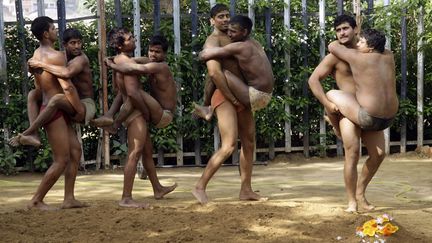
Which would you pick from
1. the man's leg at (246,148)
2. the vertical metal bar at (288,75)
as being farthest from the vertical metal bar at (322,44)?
the man's leg at (246,148)

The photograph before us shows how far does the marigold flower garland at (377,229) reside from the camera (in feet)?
14.1

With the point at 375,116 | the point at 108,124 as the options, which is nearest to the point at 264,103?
the point at 375,116

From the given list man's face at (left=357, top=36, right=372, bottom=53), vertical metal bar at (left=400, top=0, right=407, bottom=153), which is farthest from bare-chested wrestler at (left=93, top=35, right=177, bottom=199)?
vertical metal bar at (left=400, top=0, right=407, bottom=153)

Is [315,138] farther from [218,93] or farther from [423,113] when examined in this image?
[218,93]

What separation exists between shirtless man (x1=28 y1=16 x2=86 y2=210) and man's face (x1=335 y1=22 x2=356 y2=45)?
92.4 inches

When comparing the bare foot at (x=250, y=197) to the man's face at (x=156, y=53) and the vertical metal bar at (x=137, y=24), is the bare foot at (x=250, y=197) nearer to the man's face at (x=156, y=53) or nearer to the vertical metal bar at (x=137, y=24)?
the man's face at (x=156, y=53)

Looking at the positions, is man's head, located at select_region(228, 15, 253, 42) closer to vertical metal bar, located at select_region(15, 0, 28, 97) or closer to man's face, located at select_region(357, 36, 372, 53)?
man's face, located at select_region(357, 36, 372, 53)

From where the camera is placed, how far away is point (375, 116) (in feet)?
18.4

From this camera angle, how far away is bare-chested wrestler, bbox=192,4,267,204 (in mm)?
6102

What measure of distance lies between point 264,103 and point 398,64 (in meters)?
4.64

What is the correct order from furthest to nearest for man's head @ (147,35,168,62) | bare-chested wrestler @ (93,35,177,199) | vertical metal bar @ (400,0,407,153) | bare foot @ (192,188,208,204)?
vertical metal bar @ (400,0,407,153) → man's head @ (147,35,168,62) → bare-chested wrestler @ (93,35,177,199) → bare foot @ (192,188,208,204)

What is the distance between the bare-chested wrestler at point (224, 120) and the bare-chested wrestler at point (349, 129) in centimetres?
80

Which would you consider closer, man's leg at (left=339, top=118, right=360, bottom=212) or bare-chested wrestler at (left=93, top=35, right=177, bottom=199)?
man's leg at (left=339, top=118, right=360, bottom=212)

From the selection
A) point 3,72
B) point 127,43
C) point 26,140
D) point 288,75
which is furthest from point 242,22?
point 3,72
